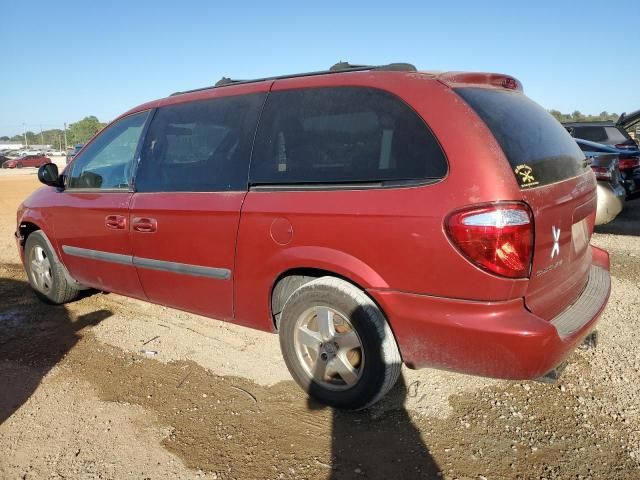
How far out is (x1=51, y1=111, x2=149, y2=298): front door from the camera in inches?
149

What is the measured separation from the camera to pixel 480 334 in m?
2.26

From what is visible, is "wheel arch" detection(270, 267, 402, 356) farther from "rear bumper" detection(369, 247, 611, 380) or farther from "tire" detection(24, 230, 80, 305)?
"tire" detection(24, 230, 80, 305)

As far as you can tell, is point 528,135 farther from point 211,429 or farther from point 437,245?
point 211,429

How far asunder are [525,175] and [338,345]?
1316mm

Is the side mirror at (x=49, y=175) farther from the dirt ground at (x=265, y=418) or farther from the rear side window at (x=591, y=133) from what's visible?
the rear side window at (x=591, y=133)

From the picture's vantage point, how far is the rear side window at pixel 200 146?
10.3 ft

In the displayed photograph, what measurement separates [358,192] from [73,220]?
2.80m

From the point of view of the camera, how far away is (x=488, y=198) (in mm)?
2197

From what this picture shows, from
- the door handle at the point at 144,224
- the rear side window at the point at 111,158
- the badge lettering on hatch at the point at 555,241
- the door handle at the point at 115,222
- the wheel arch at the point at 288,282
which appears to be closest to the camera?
the badge lettering on hatch at the point at 555,241

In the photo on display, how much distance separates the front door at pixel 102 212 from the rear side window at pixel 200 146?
0.25 m

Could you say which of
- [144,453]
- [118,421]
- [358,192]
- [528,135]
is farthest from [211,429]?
[528,135]

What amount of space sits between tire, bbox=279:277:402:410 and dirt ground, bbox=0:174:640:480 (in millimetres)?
159

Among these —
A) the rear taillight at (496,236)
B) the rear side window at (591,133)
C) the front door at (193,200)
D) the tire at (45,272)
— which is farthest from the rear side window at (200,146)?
the rear side window at (591,133)

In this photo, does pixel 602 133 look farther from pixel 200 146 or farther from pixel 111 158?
pixel 111 158
